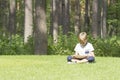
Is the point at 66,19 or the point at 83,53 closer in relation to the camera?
the point at 83,53

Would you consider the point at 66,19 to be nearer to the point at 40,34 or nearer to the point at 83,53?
the point at 40,34

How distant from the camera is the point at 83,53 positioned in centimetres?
1325

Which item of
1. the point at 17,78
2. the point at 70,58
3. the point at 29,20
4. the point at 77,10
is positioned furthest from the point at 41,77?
the point at 77,10

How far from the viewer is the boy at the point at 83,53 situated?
42.3 ft

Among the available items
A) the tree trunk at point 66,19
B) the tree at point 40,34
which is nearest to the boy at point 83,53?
the tree at point 40,34

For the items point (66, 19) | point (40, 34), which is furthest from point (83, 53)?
point (66, 19)

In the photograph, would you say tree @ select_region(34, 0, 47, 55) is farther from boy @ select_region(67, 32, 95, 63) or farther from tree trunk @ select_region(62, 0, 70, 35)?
tree trunk @ select_region(62, 0, 70, 35)

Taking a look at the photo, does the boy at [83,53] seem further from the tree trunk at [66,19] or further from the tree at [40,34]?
the tree trunk at [66,19]

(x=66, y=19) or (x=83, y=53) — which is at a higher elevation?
(x=66, y=19)

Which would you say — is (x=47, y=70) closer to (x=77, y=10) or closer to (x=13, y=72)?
(x=13, y=72)

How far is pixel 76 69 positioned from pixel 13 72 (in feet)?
5.77

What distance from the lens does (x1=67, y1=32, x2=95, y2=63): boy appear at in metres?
12.9

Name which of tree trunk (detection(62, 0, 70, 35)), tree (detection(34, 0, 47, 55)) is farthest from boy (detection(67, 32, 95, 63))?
tree trunk (detection(62, 0, 70, 35))

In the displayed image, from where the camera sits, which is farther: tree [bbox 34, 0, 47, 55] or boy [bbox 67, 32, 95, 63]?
tree [bbox 34, 0, 47, 55]
